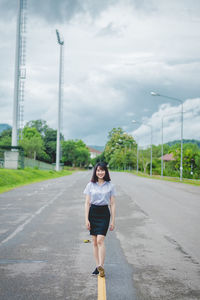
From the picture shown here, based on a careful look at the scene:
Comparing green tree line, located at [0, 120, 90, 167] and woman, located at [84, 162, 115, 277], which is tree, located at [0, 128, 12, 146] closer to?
green tree line, located at [0, 120, 90, 167]

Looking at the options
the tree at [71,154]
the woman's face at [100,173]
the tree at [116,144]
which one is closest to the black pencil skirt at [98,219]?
the woman's face at [100,173]

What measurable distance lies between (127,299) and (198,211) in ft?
30.5

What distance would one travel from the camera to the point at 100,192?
17.3 ft

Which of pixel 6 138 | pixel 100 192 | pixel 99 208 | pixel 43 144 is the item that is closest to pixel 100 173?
pixel 100 192

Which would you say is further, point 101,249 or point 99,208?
point 99,208

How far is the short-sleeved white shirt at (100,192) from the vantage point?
5.26 m

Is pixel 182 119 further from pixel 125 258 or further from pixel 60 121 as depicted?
pixel 125 258

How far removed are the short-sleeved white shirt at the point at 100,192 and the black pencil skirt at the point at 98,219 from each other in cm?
8

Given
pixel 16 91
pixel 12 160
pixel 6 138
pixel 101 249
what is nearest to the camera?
pixel 101 249

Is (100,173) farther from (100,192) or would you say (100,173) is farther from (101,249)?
(101,249)

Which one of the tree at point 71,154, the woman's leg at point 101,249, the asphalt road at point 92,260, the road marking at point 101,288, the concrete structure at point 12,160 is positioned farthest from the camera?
the tree at point 71,154

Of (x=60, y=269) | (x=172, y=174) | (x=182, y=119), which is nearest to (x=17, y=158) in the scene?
(x=182, y=119)

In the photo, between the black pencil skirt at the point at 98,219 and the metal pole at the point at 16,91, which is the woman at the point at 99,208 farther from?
the metal pole at the point at 16,91

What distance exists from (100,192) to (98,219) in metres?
0.40
